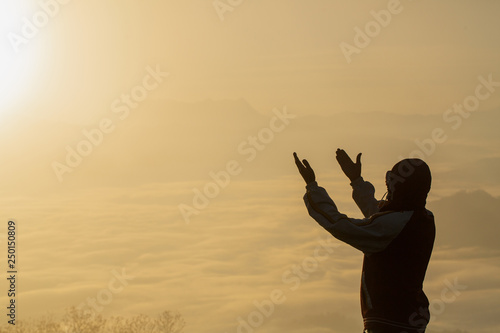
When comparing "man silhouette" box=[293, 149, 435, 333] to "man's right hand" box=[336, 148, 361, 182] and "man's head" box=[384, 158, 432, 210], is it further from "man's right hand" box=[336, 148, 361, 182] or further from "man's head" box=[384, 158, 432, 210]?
"man's right hand" box=[336, 148, 361, 182]

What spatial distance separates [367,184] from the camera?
6.54 m

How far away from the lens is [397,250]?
578 centimetres

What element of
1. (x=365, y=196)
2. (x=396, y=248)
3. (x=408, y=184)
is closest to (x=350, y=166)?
Answer: (x=365, y=196)

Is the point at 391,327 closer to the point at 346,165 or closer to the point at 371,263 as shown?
the point at 371,263

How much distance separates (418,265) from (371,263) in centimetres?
37

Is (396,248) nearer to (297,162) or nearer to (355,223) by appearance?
(355,223)

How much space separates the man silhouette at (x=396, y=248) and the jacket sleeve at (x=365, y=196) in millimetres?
623

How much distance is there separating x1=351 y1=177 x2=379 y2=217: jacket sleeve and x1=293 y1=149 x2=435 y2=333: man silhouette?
0.62 meters

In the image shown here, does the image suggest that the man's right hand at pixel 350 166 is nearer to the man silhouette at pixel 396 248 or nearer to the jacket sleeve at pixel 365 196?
the jacket sleeve at pixel 365 196

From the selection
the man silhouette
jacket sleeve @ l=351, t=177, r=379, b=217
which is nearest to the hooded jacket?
the man silhouette

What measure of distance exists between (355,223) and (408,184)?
0.56m

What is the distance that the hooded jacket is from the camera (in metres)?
5.66

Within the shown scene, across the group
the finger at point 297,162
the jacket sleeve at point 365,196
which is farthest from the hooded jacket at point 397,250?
the jacket sleeve at point 365,196

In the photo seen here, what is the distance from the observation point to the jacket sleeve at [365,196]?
6512 mm
